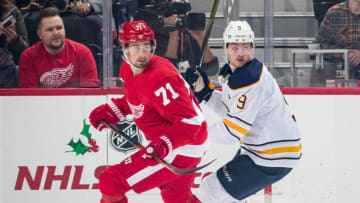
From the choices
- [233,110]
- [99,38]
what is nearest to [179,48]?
[99,38]

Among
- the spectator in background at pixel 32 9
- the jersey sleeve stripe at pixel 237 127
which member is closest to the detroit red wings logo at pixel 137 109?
the jersey sleeve stripe at pixel 237 127

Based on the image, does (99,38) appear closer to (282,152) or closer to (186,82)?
(186,82)

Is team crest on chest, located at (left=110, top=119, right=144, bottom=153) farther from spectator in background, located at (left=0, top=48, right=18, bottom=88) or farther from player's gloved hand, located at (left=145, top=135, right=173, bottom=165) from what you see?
player's gloved hand, located at (left=145, top=135, right=173, bottom=165)

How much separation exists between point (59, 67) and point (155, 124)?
3.38 ft

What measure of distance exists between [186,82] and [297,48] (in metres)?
0.93

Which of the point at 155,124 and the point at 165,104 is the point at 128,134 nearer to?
the point at 155,124

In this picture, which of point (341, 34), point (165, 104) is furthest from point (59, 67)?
point (341, 34)

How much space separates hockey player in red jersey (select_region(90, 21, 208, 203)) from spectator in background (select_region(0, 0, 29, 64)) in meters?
0.94

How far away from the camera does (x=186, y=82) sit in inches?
116

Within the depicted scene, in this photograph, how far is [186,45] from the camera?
3527mm

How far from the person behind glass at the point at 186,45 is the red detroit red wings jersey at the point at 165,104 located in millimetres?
665

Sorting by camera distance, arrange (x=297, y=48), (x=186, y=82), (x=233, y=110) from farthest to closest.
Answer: (x=297, y=48) < (x=186, y=82) < (x=233, y=110)

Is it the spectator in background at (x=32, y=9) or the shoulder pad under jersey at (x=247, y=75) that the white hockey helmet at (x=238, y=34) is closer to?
the shoulder pad under jersey at (x=247, y=75)

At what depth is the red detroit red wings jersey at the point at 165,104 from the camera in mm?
2670
